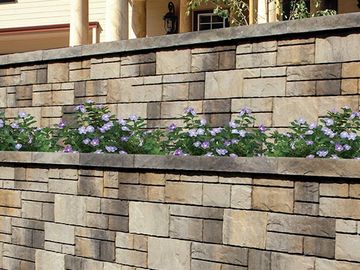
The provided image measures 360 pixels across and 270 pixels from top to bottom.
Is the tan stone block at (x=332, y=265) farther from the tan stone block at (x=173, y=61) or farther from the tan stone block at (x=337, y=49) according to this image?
the tan stone block at (x=173, y=61)

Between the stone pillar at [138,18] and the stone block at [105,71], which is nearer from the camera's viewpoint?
the stone block at [105,71]

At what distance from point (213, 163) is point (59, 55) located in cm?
298

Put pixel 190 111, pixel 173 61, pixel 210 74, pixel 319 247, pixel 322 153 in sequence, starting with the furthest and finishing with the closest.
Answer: pixel 173 61
pixel 210 74
pixel 190 111
pixel 322 153
pixel 319 247

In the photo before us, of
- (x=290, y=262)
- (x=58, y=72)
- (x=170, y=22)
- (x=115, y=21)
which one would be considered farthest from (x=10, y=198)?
(x=170, y=22)

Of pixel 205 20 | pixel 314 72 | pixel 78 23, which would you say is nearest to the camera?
pixel 314 72

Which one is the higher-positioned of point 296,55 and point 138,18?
point 138,18

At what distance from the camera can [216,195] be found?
4148 millimetres

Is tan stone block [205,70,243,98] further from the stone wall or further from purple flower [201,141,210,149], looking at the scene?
the stone wall

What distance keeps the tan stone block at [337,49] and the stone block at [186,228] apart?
1742 millimetres

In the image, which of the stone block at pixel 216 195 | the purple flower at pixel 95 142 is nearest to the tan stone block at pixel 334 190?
the stone block at pixel 216 195

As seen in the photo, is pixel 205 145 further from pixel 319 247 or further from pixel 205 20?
pixel 205 20

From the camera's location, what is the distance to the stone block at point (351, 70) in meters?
4.79

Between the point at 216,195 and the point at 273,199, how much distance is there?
17.1 inches

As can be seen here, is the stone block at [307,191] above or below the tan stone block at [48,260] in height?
above
